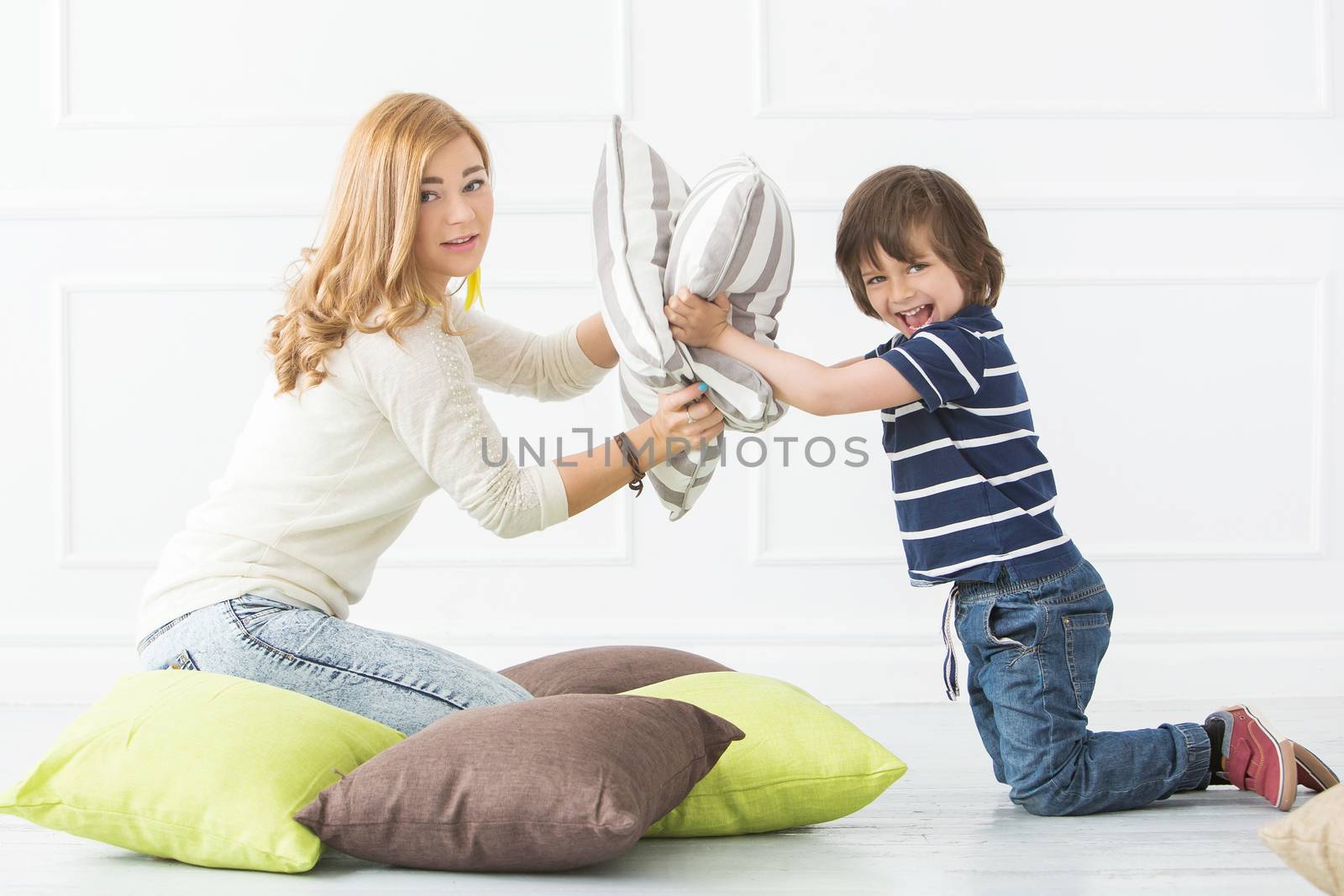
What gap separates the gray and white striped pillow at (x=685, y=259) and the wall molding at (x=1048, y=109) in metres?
1.01

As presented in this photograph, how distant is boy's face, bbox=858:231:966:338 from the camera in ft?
5.28

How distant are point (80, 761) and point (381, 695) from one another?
333mm

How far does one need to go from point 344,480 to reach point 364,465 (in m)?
0.03

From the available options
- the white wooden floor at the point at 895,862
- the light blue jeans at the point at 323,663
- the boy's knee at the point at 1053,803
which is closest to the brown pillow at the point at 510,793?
the white wooden floor at the point at 895,862

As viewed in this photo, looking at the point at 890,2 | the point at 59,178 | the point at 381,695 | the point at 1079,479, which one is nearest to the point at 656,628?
the point at 1079,479

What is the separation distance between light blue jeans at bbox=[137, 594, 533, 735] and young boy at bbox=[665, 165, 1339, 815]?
1.74 feet

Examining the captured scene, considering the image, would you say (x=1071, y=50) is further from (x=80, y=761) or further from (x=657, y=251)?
(x=80, y=761)

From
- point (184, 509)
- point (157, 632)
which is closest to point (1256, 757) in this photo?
point (157, 632)

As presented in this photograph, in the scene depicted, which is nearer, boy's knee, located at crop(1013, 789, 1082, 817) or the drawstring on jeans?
boy's knee, located at crop(1013, 789, 1082, 817)

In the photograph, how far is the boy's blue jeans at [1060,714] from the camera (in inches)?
60.7

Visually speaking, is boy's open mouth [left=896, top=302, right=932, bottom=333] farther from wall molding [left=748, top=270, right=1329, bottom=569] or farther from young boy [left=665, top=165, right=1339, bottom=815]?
wall molding [left=748, top=270, right=1329, bottom=569]

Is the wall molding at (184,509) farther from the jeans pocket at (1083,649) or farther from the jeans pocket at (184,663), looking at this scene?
the jeans pocket at (1083,649)

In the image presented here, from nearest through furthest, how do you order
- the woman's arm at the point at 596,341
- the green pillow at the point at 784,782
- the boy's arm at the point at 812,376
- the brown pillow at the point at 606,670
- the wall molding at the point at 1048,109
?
the green pillow at the point at 784,782, the boy's arm at the point at 812,376, the brown pillow at the point at 606,670, the woman's arm at the point at 596,341, the wall molding at the point at 1048,109

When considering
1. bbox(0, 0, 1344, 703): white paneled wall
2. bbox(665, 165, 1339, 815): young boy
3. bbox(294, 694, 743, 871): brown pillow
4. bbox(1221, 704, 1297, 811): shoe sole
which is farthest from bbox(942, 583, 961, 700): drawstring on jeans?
bbox(0, 0, 1344, 703): white paneled wall
